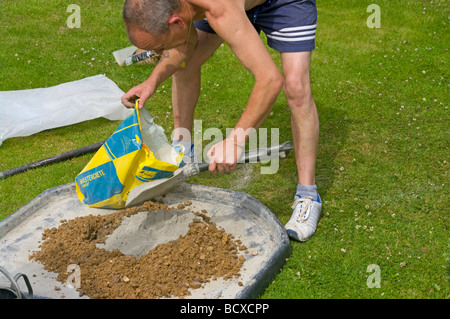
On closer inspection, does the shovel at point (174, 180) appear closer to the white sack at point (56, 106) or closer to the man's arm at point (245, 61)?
the man's arm at point (245, 61)

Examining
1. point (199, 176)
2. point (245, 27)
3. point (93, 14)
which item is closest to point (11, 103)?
point (199, 176)

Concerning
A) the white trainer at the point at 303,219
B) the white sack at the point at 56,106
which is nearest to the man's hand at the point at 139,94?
the white trainer at the point at 303,219

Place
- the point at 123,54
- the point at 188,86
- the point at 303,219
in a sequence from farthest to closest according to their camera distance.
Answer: the point at 123,54, the point at 188,86, the point at 303,219

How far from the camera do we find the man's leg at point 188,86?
3.55 meters

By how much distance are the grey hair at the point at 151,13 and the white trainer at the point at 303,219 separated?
1.40 metres

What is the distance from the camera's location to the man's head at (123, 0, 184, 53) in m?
2.54

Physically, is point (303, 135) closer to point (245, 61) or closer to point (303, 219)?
point (303, 219)

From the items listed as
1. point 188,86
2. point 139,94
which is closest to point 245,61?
point 139,94

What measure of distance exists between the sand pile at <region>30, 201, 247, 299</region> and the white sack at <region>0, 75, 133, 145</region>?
4.80ft

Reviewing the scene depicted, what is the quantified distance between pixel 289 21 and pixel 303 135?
2.24 feet

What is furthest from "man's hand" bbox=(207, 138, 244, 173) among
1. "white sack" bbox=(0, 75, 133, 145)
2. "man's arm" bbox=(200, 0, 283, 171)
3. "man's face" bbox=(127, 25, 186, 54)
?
"white sack" bbox=(0, 75, 133, 145)

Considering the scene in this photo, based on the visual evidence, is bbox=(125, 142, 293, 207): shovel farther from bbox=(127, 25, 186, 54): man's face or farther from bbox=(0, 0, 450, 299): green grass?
bbox=(127, 25, 186, 54): man's face

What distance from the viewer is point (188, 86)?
12.5 feet

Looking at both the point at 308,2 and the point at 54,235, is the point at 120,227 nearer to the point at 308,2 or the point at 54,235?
the point at 54,235
